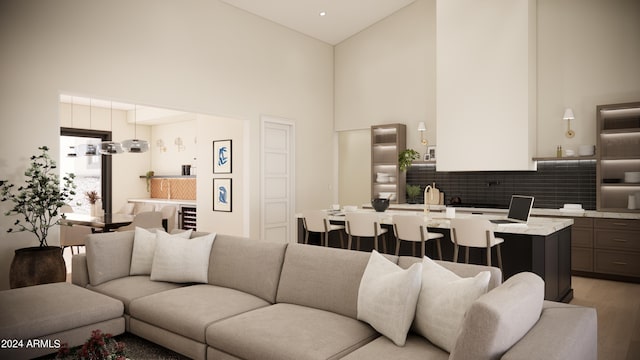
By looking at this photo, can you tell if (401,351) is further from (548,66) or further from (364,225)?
(548,66)

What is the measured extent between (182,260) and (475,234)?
8.89 feet

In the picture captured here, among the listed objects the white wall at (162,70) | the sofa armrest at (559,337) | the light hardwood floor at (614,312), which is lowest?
the light hardwood floor at (614,312)

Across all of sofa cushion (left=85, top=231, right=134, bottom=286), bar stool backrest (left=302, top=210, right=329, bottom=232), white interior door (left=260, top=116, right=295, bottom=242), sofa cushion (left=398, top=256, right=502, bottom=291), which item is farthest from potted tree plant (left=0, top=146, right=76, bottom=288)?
sofa cushion (left=398, top=256, right=502, bottom=291)

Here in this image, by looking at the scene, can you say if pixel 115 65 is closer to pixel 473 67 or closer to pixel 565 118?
pixel 473 67

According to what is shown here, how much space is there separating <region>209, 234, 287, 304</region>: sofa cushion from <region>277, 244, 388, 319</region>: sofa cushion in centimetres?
9

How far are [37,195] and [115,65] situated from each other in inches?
72.8

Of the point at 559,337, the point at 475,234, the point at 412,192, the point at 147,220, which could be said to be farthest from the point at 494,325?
the point at 412,192

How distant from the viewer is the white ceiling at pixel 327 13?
277 inches

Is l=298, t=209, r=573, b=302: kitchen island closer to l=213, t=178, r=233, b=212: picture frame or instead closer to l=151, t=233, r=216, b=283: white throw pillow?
l=151, t=233, r=216, b=283: white throw pillow

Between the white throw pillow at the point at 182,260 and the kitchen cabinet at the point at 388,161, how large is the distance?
183 inches

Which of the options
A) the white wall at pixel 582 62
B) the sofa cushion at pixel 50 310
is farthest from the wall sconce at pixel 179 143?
the white wall at pixel 582 62

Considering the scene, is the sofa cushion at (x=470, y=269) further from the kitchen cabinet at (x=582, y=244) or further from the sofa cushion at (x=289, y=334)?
the kitchen cabinet at (x=582, y=244)

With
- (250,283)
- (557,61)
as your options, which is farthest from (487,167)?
(250,283)

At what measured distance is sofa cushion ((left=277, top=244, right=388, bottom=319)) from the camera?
2.83 metres
